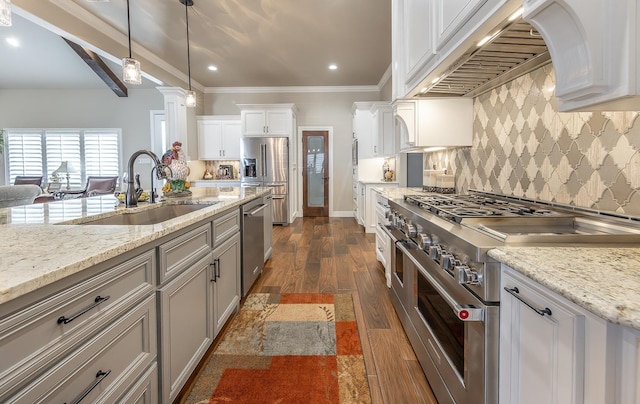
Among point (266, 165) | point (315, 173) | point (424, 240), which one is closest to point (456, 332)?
point (424, 240)

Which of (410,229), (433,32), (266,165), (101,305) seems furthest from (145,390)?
(266,165)

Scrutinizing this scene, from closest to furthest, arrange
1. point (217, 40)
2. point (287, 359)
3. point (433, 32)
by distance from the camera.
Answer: point (433, 32), point (287, 359), point (217, 40)

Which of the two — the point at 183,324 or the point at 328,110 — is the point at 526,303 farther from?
the point at 328,110

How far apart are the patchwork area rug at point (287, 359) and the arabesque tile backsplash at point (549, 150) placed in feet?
4.39

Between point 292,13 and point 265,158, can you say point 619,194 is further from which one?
point 265,158

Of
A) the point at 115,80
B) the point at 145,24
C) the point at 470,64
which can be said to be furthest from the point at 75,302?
the point at 115,80

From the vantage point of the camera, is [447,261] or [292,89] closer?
[447,261]

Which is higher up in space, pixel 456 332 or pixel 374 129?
pixel 374 129

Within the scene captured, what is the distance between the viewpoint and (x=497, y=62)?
1764mm

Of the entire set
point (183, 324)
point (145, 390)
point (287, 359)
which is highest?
point (183, 324)

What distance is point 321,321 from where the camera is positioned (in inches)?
97.6

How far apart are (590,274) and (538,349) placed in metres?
0.22

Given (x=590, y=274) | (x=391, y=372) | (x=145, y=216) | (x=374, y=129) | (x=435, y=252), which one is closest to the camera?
(x=590, y=274)

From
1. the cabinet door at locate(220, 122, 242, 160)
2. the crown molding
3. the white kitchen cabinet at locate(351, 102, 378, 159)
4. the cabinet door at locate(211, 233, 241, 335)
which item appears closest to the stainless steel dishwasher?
the cabinet door at locate(211, 233, 241, 335)
